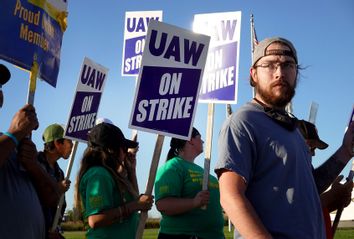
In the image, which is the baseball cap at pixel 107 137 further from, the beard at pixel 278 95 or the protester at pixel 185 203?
the beard at pixel 278 95

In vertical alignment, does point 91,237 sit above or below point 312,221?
below

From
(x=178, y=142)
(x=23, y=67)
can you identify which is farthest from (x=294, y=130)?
(x=178, y=142)

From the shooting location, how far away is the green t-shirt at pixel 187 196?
15.8 ft

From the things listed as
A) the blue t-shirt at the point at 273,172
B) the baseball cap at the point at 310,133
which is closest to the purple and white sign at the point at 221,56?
the baseball cap at the point at 310,133

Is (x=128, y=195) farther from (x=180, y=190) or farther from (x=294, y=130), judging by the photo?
(x=294, y=130)

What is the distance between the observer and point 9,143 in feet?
10.3

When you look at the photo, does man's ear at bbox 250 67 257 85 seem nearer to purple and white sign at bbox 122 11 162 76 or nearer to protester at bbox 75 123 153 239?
protester at bbox 75 123 153 239

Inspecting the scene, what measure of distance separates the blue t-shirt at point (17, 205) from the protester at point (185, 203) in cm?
152

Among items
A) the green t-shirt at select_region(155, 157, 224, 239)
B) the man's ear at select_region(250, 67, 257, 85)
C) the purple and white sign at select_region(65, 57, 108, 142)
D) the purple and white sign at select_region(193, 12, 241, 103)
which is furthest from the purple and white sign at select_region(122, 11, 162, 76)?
the man's ear at select_region(250, 67, 257, 85)

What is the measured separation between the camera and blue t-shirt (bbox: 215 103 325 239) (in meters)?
2.53

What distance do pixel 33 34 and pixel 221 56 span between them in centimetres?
271

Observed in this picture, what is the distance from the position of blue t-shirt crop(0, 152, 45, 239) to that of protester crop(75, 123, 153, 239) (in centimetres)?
97

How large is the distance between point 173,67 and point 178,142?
856 mm

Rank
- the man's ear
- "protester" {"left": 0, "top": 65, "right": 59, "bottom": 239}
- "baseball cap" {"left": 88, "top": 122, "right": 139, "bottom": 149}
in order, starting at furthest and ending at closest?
"baseball cap" {"left": 88, "top": 122, "right": 139, "bottom": 149} → "protester" {"left": 0, "top": 65, "right": 59, "bottom": 239} → the man's ear
